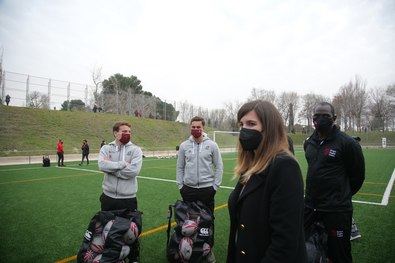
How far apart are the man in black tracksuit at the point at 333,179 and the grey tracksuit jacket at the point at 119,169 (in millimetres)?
2591

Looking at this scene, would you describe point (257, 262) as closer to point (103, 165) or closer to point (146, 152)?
point (103, 165)

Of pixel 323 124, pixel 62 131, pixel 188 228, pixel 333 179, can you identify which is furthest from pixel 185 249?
pixel 62 131

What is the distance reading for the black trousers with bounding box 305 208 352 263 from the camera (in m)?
3.48

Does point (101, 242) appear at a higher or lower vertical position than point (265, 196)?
lower

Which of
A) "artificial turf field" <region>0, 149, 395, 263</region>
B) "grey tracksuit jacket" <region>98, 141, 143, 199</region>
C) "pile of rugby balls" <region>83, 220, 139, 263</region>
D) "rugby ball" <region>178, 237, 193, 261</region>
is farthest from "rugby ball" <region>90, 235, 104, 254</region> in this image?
"artificial turf field" <region>0, 149, 395, 263</region>

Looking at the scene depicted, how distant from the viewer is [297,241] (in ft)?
6.29

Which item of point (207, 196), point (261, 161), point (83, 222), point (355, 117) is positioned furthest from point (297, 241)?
point (355, 117)

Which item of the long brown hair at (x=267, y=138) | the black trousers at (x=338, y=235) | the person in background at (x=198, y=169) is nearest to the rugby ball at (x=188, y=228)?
the person in background at (x=198, y=169)

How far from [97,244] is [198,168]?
1.99 m

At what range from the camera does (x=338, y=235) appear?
11.5 ft

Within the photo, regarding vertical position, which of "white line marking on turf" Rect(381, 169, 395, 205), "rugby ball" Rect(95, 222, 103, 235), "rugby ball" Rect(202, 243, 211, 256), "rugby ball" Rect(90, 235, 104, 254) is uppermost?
"rugby ball" Rect(95, 222, 103, 235)

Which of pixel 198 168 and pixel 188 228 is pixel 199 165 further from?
pixel 188 228

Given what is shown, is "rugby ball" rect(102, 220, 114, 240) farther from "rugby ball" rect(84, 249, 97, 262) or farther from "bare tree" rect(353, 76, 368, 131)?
"bare tree" rect(353, 76, 368, 131)

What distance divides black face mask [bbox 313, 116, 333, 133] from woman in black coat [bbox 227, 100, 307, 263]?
6.14 ft
